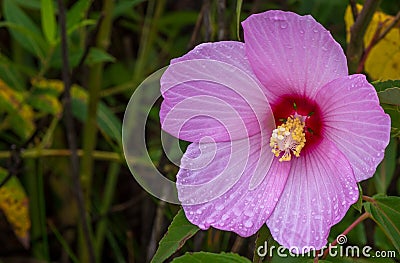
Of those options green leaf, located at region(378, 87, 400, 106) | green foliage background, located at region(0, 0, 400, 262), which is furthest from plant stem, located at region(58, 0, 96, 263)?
green leaf, located at region(378, 87, 400, 106)

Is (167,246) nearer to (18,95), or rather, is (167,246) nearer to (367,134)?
(367,134)

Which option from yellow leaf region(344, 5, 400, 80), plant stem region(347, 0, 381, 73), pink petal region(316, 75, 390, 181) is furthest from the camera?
yellow leaf region(344, 5, 400, 80)

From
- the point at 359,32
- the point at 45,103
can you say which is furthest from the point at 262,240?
the point at 45,103

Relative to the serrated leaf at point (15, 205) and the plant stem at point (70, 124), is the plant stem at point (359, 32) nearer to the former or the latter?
the plant stem at point (70, 124)

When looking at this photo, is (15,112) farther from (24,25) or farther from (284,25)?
(284,25)

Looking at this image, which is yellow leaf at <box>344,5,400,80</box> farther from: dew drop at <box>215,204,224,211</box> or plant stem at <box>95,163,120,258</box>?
plant stem at <box>95,163,120,258</box>
